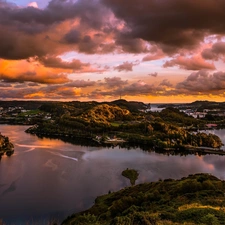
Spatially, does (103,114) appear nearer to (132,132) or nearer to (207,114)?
(132,132)

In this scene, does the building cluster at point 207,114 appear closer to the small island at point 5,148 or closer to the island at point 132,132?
the island at point 132,132

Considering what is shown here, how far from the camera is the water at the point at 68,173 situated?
27.2 m

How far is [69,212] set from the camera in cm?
2605

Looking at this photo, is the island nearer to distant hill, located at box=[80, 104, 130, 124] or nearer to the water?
distant hill, located at box=[80, 104, 130, 124]

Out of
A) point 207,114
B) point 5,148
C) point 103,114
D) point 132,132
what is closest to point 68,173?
point 5,148

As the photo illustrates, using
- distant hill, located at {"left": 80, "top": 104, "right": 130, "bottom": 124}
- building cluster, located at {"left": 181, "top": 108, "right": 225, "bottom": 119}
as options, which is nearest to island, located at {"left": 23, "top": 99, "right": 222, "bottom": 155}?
distant hill, located at {"left": 80, "top": 104, "right": 130, "bottom": 124}

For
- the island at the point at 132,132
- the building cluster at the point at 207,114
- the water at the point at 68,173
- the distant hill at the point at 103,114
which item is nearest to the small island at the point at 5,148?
the water at the point at 68,173

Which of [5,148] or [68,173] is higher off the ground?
[5,148]

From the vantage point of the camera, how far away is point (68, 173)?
4019 centimetres

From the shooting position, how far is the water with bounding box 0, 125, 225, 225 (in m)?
27.2

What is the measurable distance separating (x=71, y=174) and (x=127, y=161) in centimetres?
1355

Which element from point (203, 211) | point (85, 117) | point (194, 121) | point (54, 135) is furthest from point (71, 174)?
point (194, 121)

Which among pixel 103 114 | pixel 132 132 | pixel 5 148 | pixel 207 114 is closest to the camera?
pixel 5 148

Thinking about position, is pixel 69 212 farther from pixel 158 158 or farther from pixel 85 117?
pixel 85 117
